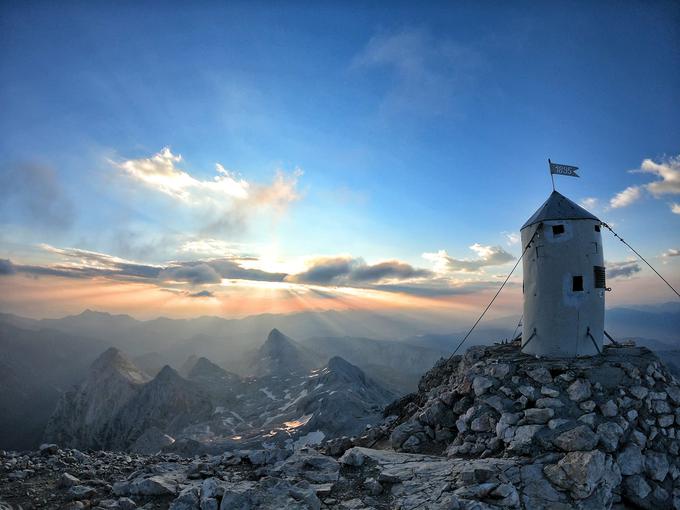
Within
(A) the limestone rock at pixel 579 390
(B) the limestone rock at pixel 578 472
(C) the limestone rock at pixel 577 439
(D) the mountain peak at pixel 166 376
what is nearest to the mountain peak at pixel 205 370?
(D) the mountain peak at pixel 166 376

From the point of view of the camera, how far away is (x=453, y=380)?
20188mm

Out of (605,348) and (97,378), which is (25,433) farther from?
(605,348)

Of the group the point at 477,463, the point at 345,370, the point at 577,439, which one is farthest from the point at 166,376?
the point at 577,439

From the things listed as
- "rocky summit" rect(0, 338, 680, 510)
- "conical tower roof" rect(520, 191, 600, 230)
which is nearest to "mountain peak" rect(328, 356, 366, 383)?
"rocky summit" rect(0, 338, 680, 510)

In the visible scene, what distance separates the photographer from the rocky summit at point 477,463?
10586 millimetres

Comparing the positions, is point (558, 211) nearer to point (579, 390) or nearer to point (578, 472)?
point (579, 390)

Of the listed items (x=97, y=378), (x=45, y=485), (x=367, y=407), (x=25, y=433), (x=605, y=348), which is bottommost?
(x=25, y=433)

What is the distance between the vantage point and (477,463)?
1210 centimetres

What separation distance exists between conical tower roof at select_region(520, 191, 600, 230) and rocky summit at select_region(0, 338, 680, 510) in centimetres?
737

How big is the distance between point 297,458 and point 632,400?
14.1 m

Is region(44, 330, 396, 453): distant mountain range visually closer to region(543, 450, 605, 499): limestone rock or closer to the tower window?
the tower window

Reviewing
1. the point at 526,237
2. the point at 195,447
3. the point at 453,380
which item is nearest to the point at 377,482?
the point at 453,380

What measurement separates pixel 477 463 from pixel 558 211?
13.8 meters

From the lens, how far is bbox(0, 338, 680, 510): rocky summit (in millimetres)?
10586
